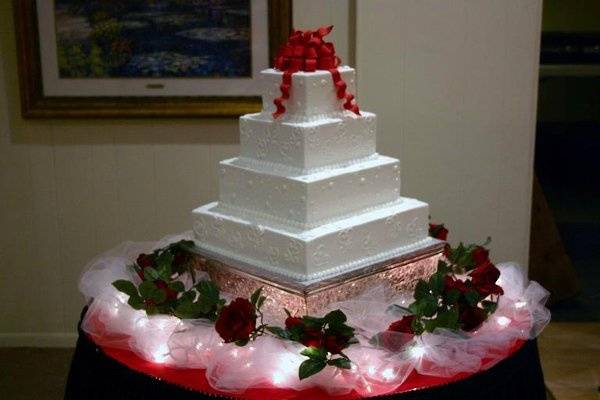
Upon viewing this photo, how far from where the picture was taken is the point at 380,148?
3.87 meters

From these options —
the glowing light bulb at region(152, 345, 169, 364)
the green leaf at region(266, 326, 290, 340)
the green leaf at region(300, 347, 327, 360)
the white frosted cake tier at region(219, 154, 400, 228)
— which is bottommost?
the glowing light bulb at region(152, 345, 169, 364)

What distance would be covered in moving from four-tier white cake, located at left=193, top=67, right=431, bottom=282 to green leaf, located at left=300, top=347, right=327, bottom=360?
300mm

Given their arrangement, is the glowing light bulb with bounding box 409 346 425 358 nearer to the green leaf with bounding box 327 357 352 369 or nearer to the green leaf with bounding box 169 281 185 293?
the green leaf with bounding box 327 357 352 369

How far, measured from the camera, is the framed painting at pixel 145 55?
12.3 ft

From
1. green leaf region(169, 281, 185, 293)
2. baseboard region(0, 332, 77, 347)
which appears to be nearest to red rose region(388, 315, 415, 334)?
green leaf region(169, 281, 185, 293)

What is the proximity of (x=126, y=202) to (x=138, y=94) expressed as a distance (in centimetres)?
55

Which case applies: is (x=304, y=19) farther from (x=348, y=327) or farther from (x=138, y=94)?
(x=348, y=327)

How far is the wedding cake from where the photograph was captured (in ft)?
7.44

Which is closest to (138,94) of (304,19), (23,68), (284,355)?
(23,68)

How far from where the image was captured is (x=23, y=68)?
3.81 m

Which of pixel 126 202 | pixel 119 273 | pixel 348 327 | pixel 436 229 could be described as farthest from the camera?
pixel 126 202

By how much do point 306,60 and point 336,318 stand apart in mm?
799

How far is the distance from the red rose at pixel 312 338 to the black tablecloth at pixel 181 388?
0.21 meters

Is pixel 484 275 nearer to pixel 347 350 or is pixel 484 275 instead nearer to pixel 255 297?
pixel 347 350
